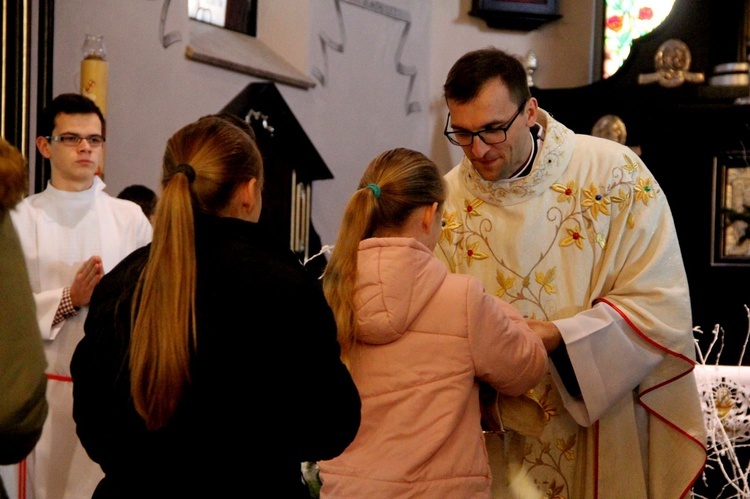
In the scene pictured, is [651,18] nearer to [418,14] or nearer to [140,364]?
[418,14]

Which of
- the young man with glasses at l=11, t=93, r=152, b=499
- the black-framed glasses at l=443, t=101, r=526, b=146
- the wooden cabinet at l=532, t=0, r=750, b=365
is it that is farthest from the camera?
the wooden cabinet at l=532, t=0, r=750, b=365

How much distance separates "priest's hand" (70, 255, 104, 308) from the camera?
11.2 feet

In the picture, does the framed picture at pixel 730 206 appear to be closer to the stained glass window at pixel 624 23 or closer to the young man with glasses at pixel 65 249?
the stained glass window at pixel 624 23

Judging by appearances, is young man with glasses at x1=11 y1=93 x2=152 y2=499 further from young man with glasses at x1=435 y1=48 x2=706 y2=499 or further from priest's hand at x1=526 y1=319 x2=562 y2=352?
priest's hand at x1=526 y1=319 x2=562 y2=352

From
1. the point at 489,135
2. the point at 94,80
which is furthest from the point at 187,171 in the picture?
the point at 94,80

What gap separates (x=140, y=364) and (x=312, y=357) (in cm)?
31

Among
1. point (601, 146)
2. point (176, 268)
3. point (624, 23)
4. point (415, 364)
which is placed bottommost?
point (415, 364)

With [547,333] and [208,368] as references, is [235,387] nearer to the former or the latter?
[208,368]

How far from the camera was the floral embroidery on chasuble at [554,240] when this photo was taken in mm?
2770

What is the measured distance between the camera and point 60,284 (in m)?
3.77

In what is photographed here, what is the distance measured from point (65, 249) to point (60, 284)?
14 cm

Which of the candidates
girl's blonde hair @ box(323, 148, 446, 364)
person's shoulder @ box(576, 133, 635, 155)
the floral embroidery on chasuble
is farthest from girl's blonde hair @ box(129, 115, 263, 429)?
person's shoulder @ box(576, 133, 635, 155)

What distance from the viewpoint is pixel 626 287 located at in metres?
2.67

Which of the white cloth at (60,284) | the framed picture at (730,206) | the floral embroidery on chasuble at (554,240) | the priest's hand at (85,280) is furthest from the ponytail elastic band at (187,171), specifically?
the framed picture at (730,206)
